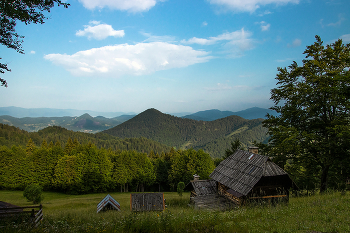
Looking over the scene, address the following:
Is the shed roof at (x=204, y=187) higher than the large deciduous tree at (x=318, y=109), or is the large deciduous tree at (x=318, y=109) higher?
the large deciduous tree at (x=318, y=109)

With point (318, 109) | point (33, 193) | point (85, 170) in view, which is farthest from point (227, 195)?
point (85, 170)

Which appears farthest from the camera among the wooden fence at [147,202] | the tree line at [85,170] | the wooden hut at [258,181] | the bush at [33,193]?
the tree line at [85,170]

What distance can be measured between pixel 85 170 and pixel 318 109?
169 ft

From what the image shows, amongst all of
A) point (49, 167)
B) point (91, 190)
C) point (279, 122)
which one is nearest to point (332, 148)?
point (279, 122)

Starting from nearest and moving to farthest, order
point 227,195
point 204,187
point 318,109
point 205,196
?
point 318,109
point 227,195
point 205,196
point 204,187

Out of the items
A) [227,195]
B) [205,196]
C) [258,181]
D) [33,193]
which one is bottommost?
[33,193]

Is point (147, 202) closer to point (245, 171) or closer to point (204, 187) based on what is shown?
point (204, 187)

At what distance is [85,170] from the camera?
163ft

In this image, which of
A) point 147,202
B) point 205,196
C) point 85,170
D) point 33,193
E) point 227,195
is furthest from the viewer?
point 85,170

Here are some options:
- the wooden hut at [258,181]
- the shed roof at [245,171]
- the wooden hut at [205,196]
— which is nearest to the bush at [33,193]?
the wooden hut at [205,196]

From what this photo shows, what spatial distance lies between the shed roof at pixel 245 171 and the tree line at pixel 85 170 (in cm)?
3407

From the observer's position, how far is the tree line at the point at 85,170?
161ft

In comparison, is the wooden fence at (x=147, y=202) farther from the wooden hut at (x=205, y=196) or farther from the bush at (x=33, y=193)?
the bush at (x=33, y=193)

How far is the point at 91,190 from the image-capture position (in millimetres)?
51281
